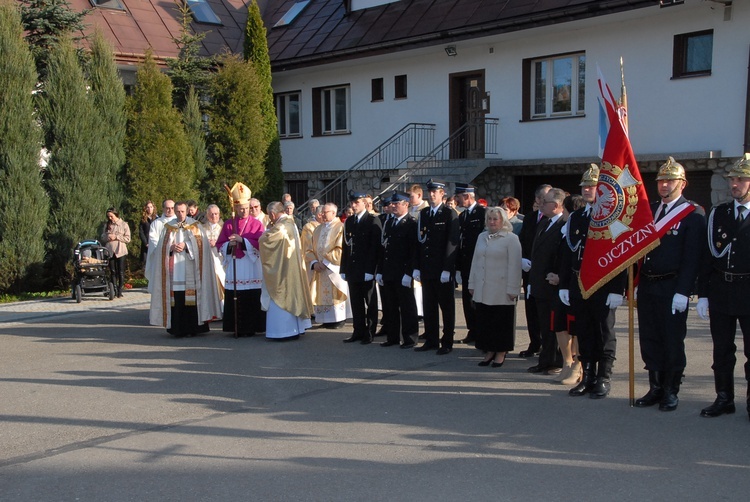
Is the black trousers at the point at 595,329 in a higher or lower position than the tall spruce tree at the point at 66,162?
lower

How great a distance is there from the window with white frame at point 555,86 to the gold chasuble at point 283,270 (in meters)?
9.85

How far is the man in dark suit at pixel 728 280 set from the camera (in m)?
6.29

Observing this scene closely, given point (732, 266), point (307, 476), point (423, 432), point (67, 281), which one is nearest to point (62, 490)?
point (307, 476)

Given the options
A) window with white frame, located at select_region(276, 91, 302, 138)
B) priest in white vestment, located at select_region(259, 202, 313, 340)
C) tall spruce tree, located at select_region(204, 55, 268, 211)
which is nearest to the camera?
priest in white vestment, located at select_region(259, 202, 313, 340)

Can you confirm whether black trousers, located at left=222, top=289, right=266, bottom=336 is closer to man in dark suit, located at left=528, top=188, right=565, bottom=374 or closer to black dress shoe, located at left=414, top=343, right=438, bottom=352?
black dress shoe, located at left=414, top=343, right=438, bottom=352

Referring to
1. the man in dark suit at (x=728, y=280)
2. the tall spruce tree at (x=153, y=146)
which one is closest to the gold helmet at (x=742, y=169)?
the man in dark suit at (x=728, y=280)

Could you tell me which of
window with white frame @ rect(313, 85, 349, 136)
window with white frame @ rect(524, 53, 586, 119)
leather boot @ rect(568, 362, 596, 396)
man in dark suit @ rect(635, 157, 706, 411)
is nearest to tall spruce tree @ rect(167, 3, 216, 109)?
window with white frame @ rect(313, 85, 349, 136)

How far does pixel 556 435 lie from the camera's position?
608 centimetres

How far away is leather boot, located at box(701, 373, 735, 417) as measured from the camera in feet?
21.4

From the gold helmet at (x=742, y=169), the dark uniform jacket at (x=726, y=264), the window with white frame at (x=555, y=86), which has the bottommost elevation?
the dark uniform jacket at (x=726, y=264)

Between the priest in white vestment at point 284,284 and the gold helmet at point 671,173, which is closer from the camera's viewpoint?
the gold helmet at point 671,173

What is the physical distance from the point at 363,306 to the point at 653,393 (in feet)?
14.8

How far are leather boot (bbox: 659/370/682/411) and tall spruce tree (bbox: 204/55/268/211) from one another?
1466 cm

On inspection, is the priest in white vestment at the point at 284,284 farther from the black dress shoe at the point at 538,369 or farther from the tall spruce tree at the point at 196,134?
the tall spruce tree at the point at 196,134
